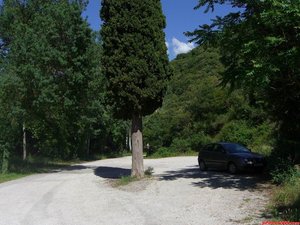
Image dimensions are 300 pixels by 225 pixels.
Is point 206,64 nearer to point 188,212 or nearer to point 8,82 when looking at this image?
point 8,82

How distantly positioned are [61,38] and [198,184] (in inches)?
691

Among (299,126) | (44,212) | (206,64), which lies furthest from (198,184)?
(206,64)

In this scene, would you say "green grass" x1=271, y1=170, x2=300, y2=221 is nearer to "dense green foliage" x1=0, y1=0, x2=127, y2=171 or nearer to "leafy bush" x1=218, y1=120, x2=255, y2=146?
"dense green foliage" x1=0, y1=0, x2=127, y2=171

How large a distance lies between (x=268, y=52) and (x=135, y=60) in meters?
7.44

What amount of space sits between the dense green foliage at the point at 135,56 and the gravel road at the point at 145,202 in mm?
3856

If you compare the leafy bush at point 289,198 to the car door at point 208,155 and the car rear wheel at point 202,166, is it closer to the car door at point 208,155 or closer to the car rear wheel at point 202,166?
the car door at point 208,155

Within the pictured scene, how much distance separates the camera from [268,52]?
601 inches

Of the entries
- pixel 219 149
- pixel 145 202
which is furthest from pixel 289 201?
pixel 219 149

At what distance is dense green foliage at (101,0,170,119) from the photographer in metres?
21.2

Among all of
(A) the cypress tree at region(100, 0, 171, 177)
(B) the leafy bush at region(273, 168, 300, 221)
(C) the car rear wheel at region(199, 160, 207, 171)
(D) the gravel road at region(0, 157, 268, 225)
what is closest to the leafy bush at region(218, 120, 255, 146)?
(C) the car rear wheel at region(199, 160, 207, 171)

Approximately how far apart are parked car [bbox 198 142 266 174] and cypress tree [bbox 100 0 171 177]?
13.6ft

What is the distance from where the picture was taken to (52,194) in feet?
61.5

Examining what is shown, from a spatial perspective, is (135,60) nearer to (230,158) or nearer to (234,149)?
(230,158)

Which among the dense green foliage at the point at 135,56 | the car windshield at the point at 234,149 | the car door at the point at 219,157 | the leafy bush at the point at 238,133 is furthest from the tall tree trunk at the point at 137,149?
the leafy bush at the point at 238,133
